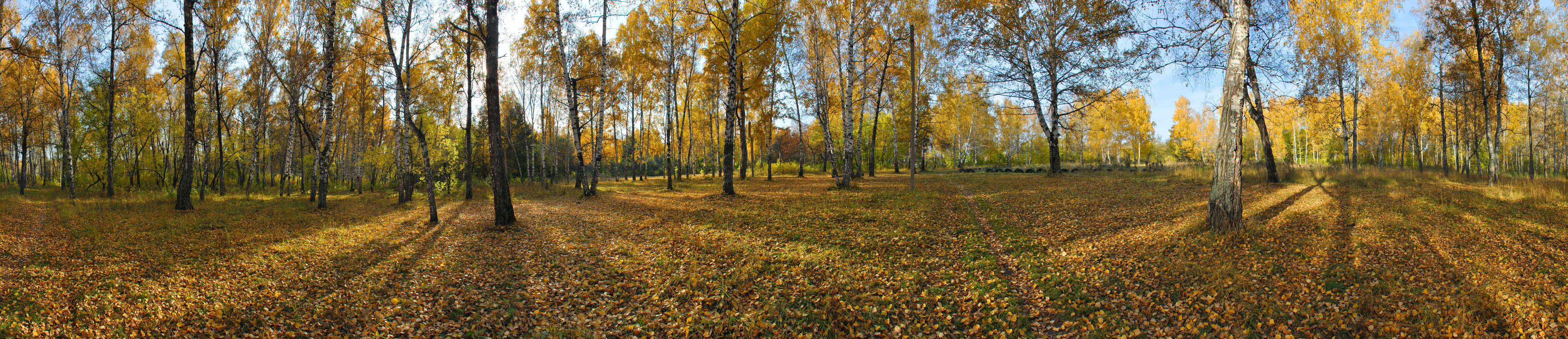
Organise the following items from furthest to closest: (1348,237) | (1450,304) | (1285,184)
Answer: (1285,184) < (1348,237) < (1450,304)

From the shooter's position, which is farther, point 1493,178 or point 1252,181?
point 1252,181

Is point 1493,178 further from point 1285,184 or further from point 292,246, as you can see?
point 292,246

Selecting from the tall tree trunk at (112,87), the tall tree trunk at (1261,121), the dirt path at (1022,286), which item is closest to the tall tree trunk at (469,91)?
the tall tree trunk at (112,87)

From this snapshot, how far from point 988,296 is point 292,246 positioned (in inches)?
363

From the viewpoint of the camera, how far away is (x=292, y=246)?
280 inches

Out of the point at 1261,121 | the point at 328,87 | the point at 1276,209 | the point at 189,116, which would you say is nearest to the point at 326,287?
the point at 328,87

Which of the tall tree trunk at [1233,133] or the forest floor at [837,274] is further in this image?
Answer: the tall tree trunk at [1233,133]

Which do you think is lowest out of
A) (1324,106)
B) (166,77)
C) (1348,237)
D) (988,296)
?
(988,296)

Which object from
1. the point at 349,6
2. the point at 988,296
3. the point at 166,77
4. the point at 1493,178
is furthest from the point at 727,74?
the point at 166,77

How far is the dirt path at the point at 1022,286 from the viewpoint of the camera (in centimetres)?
456

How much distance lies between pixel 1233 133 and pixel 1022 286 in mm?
4320

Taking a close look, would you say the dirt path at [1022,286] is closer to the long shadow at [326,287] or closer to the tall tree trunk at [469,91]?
the long shadow at [326,287]

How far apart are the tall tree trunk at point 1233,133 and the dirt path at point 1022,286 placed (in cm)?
288

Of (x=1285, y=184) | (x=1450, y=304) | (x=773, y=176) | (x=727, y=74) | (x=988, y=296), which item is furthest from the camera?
(x=773, y=176)
